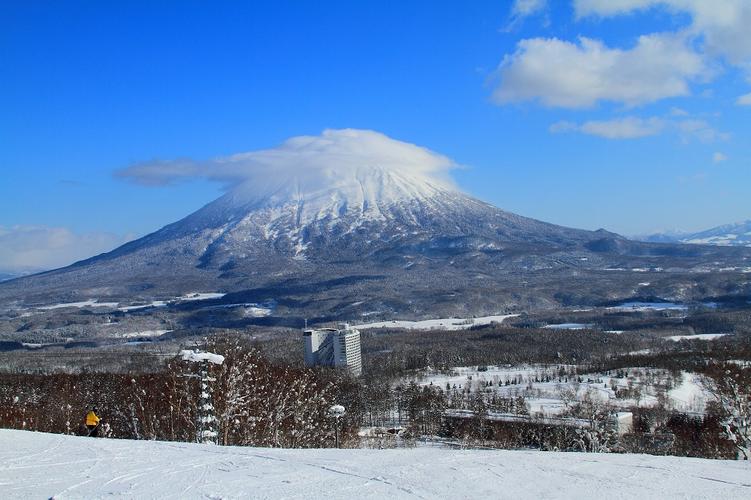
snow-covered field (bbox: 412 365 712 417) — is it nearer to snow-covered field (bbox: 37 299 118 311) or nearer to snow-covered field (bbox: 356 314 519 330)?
snow-covered field (bbox: 356 314 519 330)

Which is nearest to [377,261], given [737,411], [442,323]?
[442,323]

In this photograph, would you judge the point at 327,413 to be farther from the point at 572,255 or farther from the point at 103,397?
the point at 572,255

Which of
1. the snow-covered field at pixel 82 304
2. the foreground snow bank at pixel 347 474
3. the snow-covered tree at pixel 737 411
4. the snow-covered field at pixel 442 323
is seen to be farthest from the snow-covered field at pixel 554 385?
the snow-covered field at pixel 82 304

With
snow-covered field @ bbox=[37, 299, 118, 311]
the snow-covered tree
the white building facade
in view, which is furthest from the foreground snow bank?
snow-covered field @ bbox=[37, 299, 118, 311]

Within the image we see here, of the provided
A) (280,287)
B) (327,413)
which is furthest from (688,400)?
(280,287)

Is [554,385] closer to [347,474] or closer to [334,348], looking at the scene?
[334,348]

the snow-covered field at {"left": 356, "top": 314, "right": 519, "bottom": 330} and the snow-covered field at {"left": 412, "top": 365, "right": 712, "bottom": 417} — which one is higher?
the snow-covered field at {"left": 356, "top": 314, "right": 519, "bottom": 330}

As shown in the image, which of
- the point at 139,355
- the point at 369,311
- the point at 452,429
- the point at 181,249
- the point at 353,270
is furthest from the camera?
the point at 181,249
